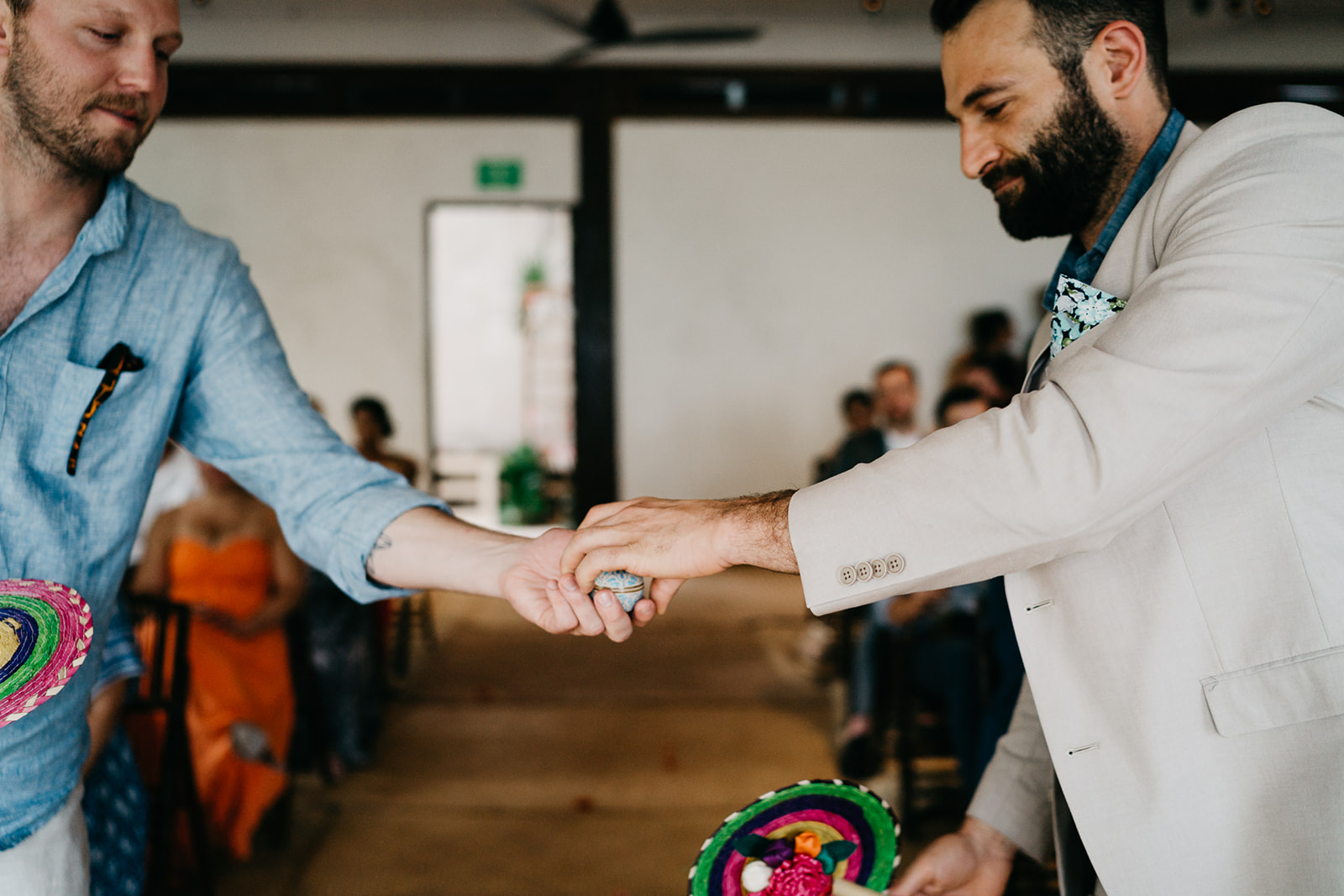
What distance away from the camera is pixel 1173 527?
0.95 meters

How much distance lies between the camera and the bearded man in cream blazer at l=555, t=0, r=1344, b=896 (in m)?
0.85

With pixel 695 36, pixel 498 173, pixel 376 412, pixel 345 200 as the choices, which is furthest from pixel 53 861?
pixel 345 200

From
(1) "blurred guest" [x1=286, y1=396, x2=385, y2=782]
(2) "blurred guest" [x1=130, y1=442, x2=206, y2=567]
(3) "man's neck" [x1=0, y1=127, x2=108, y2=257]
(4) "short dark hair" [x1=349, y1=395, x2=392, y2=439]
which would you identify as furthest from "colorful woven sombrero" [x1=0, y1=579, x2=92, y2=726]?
(4) "short dark hair" [x1=349, y1=395, x2=392, y2=439]

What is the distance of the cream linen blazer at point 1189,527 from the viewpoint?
0.85 metres

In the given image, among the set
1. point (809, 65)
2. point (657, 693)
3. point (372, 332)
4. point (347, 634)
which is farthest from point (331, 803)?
point (809, 65)

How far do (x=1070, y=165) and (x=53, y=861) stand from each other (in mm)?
1435

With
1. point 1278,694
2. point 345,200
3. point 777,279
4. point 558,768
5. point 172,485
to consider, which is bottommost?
point 558,768

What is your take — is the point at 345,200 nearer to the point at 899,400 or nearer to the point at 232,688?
the point at 899,400

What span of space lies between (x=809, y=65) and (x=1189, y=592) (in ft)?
23.3

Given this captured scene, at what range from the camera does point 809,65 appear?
7.32 metres

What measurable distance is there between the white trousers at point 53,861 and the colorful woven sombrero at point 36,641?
23cm

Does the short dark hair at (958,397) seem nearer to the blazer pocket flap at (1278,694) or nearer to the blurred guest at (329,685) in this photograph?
the blurred guest at (329,685)

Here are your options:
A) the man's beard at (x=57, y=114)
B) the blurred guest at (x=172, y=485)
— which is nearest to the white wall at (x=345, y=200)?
the blurred guest at (x=172, y=485)

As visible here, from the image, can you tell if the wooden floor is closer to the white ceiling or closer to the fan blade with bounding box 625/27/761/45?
the fan blade with bounding box 625/27/761/45
